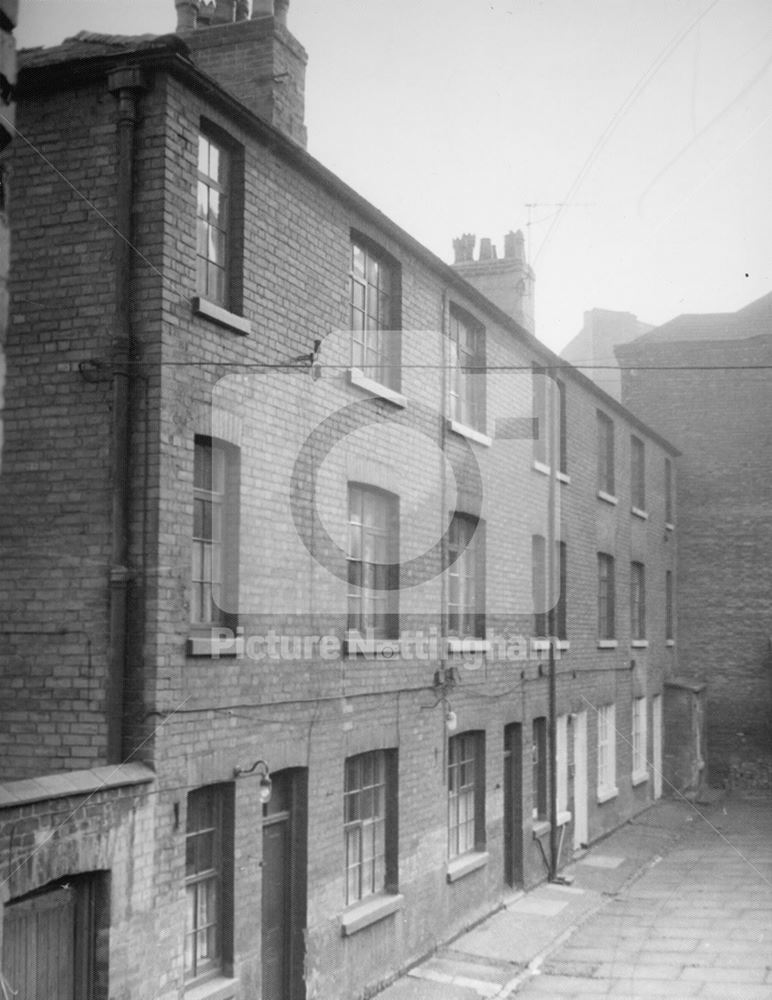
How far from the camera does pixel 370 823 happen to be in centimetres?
1218

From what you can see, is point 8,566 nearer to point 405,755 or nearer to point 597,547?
point 405,755

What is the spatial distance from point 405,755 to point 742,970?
4660mm

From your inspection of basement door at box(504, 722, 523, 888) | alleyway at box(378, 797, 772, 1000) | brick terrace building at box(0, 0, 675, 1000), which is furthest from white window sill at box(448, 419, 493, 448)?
alleyway at box(378, 797, 772, 1000)

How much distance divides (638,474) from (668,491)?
10.00ft

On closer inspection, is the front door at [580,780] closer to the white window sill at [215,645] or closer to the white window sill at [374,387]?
the white window sill at [374,387]

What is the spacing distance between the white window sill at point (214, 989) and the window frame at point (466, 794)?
17.6 ft

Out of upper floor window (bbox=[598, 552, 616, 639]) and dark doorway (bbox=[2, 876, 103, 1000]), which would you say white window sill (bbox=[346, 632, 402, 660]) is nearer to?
dark doorway (bbox=[2, 876, 103, 1000])

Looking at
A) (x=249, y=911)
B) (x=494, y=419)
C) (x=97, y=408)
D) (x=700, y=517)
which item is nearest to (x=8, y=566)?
(x=97, y=408)

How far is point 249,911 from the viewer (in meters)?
9.65

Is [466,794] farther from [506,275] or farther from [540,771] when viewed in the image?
[506,275]

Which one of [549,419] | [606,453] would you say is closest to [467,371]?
[549,419]

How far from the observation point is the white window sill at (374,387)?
1180 cm

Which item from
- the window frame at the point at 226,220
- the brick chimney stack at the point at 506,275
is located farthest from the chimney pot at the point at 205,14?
the brick chimney stack at the point at 506,275

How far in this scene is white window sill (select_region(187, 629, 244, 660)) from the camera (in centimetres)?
907
